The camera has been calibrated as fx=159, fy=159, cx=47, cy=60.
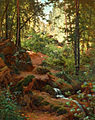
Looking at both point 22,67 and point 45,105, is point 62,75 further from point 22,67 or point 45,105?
point 45,105

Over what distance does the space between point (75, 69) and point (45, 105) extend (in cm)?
830

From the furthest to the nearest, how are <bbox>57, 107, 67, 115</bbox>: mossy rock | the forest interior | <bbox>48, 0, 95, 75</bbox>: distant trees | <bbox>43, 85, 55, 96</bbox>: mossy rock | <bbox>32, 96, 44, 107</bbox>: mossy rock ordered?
<bbox>48, 0, 95, 75</bbox>: distant trees, <bbox>43, 85, 55, 96</bbox>: mossy rock, <bbox>32, 96, 44, 107</bbox>: mossy rock, <bbox>57, 107, 67, 115</bbox>: mossy rock, the forest interior

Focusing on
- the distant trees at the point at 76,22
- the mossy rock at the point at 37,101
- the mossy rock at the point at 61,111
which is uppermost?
the distant trees at the point at 76,22

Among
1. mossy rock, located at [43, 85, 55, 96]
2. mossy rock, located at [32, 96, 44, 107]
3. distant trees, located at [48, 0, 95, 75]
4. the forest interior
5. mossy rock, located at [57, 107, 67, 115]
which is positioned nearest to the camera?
the forest interior

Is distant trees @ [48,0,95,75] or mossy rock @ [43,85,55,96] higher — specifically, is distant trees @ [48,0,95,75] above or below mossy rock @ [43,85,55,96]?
above

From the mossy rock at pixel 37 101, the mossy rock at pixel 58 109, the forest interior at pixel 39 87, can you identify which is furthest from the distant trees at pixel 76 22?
the mossy rock at pixel 58 109

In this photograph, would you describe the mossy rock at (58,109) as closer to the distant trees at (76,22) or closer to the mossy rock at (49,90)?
the mossy rock at (49,90)

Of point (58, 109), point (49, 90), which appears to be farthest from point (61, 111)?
point (49, 90)

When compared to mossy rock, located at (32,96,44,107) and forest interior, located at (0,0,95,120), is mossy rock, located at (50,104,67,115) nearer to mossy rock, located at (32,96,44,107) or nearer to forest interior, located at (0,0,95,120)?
forest interior, located at (0,0,95,120)

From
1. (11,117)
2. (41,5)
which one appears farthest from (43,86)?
(41,5)

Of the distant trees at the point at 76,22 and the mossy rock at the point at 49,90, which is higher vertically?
the distant trees at the point at 76,22

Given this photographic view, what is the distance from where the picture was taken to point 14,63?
11523 mm

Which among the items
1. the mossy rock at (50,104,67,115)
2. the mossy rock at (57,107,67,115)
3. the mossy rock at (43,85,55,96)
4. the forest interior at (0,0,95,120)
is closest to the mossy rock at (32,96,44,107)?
the forest interior at (0,0,95,120)

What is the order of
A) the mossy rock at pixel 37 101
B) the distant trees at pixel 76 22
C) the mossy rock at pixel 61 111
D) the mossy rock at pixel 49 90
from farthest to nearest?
the distant trees at pixel 76 22 < the mossy rock at pixel 49 90 < the mossy rock at pixel 37 101 < the mossy rock at pixel 61 111
